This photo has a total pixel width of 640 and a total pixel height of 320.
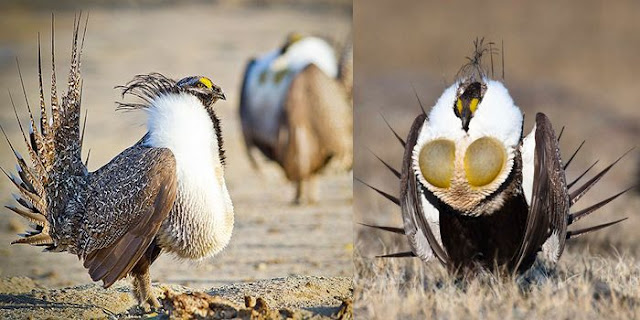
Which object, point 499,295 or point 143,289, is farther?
point 143,289

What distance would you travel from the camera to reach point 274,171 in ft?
25.4

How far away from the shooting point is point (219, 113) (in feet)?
26.7

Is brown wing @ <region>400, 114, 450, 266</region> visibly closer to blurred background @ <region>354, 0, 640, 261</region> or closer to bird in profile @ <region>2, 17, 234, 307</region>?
bird in profile @ <region>2, 17, 234, 307</region>

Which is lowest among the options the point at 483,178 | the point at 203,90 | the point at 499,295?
the point at 499,295

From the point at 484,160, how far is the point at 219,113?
5.25 m

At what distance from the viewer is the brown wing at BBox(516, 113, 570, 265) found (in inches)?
116

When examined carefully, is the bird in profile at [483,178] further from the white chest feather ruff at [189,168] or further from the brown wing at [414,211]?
the white chest feather ruff at [189,168]

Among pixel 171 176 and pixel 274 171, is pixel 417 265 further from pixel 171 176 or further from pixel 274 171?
pixel 274 171

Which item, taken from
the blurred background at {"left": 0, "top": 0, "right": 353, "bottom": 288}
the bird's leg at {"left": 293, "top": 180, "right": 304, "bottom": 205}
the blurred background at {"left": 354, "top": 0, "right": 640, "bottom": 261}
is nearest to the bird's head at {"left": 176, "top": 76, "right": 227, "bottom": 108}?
the blurred background at {"left": 0, "top": 0, "right": 353, "bottom": 288}

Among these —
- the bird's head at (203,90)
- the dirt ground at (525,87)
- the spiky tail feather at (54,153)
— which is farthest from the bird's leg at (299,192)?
the bird's head at (203,90)

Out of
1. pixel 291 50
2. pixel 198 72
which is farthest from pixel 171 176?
pixel 198 72

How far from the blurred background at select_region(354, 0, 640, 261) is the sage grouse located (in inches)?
9.3

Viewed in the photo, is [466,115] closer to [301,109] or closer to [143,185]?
[143,185]

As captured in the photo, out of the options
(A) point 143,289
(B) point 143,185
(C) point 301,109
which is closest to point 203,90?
(B) point 143,185
